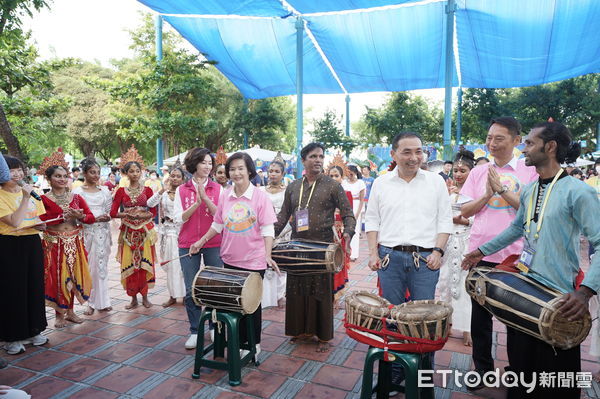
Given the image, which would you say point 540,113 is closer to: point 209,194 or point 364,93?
point 364,93

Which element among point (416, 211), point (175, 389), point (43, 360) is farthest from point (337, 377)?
point (43, 360)

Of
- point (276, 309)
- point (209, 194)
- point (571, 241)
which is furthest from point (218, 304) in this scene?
point (571, 241)

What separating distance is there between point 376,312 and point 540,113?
54.1ft

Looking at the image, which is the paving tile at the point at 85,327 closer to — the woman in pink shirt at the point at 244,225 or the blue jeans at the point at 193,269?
the blue jeans at the point at 193,269

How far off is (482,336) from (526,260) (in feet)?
3.11

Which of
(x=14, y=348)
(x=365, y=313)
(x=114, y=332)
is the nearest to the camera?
(x=365, y=313)

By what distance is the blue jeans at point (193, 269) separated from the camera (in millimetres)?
3699

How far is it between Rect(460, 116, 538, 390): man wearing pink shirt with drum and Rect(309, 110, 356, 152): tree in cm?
1203

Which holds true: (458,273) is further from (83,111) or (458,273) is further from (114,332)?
(83,111)

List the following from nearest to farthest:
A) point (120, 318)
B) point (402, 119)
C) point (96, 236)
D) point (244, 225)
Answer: point (244, 225) < point (120, 318) < point (96, 236) < point (402, 119)

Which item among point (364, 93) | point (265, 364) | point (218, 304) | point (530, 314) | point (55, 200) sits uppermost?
point (364, 93)

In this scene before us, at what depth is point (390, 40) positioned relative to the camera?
12391mm

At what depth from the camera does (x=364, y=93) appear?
1703 centimetres

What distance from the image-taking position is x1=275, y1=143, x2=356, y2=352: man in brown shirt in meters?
3.65
